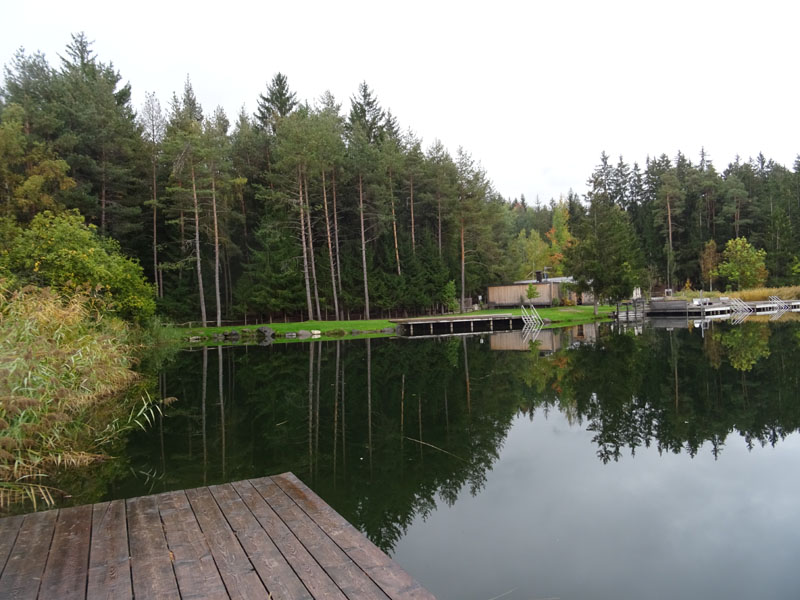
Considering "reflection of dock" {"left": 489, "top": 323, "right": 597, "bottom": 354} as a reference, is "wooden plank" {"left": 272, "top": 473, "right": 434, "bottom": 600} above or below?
above

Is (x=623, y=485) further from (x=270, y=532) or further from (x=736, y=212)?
(x=736, y=212)

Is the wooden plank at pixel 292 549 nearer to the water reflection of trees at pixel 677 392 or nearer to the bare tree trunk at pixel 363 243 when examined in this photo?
the water reflection of trees at pixel 677 392

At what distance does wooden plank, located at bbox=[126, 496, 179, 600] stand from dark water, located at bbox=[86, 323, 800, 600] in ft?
5.53

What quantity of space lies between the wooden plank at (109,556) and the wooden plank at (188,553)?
0.27 metres

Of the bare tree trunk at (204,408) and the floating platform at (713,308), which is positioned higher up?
the floating platform at (713,308)

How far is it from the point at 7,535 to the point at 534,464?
5.74m

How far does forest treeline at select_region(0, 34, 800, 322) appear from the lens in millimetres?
27922

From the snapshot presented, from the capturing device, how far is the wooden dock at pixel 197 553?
2.93 m

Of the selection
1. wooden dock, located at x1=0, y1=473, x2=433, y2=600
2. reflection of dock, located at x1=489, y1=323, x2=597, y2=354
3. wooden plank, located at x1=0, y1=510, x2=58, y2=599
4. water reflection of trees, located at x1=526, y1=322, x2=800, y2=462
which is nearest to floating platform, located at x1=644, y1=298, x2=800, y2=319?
reflection of dock, located at x1=489, y1=323, x2=597, y2=354

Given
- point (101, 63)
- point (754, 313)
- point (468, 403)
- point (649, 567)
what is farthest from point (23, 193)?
point (754, 313)

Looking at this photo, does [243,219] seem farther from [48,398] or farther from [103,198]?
[48,398]

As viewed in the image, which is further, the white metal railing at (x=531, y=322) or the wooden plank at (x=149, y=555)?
the white metal railing at (x=531, y=322)

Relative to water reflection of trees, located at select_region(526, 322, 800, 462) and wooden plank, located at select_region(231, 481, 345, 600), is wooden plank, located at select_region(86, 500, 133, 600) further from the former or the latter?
water reflection of trees, located at select_region(526, 322, 800, 462)

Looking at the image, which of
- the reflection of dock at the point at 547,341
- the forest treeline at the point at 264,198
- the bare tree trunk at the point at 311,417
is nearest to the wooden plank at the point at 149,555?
the bare tree trunk at the point at 311,417
